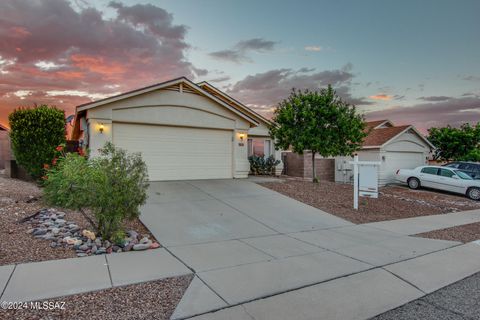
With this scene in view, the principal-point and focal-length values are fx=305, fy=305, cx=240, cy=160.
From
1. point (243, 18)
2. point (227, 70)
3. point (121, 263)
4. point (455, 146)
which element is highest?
point (243, 18)

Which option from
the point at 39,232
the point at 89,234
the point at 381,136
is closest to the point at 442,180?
the point at 381,136

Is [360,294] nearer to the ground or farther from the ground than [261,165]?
nearer to the ground

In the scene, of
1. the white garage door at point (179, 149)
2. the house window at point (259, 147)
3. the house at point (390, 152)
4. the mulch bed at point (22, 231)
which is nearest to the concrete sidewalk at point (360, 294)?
the mulch bed at point (22, 231)

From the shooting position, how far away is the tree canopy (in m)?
24.5

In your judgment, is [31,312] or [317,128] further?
[317,128]

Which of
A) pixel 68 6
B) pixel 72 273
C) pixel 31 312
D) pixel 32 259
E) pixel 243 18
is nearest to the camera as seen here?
pixel 31 312

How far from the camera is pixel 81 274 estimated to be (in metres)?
4.48

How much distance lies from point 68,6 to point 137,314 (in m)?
11.6

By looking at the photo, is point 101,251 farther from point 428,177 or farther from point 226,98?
point 428,177

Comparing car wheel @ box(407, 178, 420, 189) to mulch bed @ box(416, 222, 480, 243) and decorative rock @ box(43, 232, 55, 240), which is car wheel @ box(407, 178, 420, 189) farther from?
decorative rock @ box(43, 232, 55, 240)

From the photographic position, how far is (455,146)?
2500 centimetres

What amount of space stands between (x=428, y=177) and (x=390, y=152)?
2.91 m

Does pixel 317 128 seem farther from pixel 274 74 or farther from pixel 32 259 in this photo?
pixel 32 259

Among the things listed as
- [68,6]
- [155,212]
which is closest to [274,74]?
[68,6]
